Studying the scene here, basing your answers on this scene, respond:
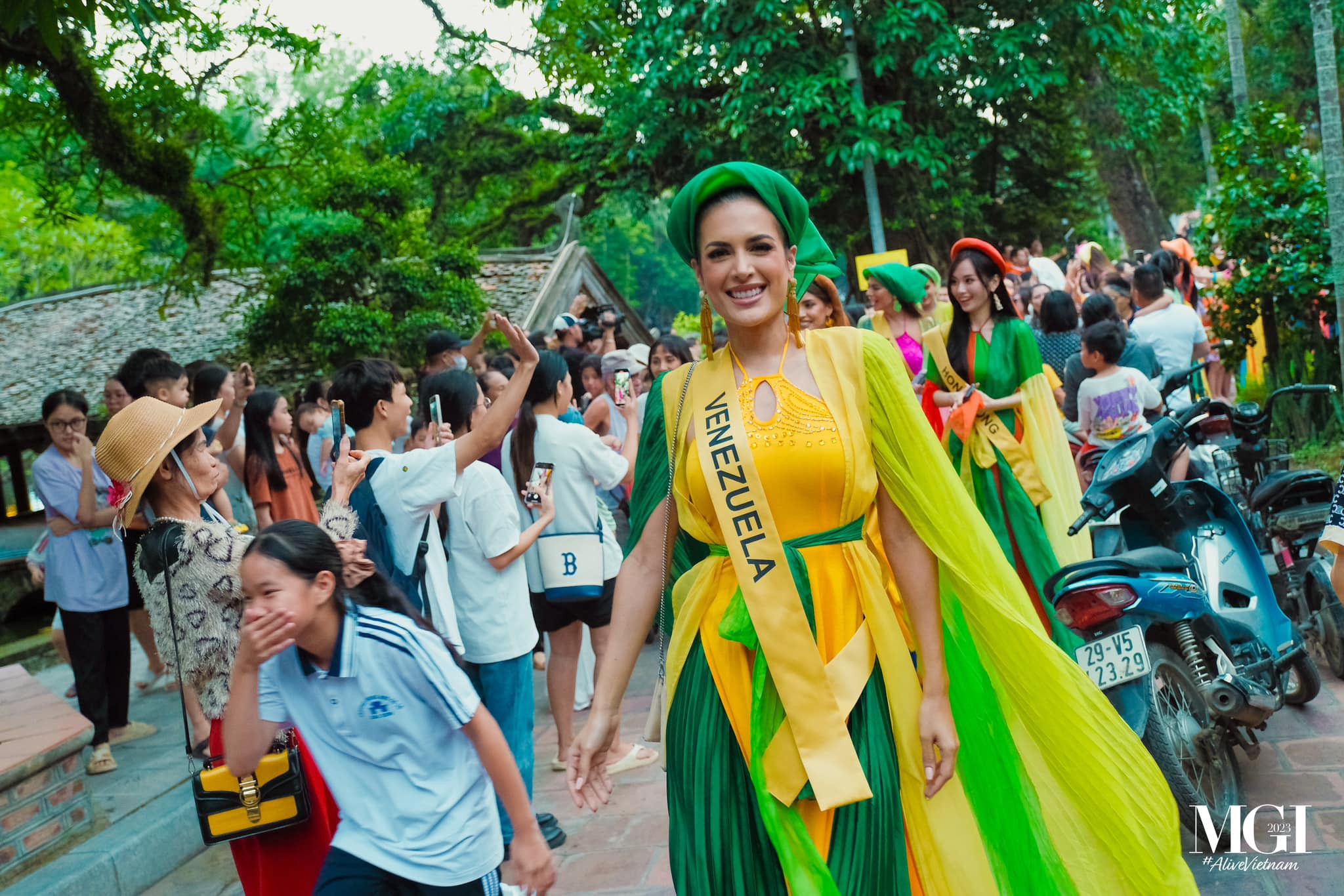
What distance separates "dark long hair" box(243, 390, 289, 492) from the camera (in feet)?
21.4

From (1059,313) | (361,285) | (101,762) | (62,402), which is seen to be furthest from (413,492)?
(361,285)

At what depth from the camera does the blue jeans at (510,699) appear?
4.43m

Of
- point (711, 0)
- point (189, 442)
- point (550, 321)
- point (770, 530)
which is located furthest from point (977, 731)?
point (550, 321)

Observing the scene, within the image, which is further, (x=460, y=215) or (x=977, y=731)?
(x=460, y=215)

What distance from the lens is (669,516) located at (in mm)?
2666

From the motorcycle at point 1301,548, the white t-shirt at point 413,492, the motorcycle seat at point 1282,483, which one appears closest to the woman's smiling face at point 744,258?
the white t-shirt at point 413,492

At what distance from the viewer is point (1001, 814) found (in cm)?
252

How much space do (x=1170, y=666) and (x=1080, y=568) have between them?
42 cm

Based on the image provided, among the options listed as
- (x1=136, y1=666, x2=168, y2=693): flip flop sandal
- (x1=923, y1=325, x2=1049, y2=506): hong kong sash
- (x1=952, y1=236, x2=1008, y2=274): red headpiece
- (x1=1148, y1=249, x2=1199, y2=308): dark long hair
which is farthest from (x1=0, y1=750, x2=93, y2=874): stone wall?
(x1=1148, y1=249, x2=1199, y2=308): dark long hair

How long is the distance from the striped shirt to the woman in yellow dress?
31 centimetres

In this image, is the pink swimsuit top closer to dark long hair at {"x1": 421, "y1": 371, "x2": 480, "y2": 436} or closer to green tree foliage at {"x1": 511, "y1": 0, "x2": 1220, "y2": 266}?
dark long hair at {"x1": 421, "y1": 371, "x2": 480, "y2": 436}

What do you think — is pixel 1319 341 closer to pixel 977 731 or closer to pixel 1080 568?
pixel 1080 568

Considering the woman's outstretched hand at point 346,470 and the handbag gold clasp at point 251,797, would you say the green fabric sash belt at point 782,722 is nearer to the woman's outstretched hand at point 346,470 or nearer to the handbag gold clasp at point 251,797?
the handbag gold clasp at point 251,797

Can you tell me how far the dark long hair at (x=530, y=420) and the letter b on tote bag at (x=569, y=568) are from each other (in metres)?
0.28
